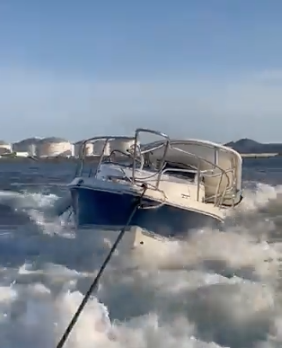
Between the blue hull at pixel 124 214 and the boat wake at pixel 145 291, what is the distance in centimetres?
37

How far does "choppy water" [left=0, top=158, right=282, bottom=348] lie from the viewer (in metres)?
7.87

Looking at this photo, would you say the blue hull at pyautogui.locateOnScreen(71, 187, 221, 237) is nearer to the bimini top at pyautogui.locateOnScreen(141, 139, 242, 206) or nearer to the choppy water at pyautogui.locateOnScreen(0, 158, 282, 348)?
the choppy water at pyautogui.locateOnScreen(0, 158, 282, 348)

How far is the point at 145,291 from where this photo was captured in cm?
1039

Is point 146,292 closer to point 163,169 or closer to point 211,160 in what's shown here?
point 163,169

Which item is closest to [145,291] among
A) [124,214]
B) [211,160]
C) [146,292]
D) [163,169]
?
[146,292]

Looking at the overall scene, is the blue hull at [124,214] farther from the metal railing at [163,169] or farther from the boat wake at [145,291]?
the metal railing at [163,169]

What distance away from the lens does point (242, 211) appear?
79.5 ft

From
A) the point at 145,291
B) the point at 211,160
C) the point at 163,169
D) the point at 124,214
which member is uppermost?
the point at 163,169

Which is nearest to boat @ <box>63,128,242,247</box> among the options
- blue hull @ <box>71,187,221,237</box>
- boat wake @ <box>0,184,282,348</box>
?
blue hull @ <box>71,187,221,237</box>

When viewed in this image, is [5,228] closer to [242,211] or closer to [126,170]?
[126,170]

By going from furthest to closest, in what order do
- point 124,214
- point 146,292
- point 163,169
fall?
point 163,169, point 124,214, point 146,292

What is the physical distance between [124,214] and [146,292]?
10.4 ft

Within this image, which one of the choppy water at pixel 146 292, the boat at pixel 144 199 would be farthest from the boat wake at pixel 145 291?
the boat at pixel 144 199

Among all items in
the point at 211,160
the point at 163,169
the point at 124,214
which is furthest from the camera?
the point at 211,160
